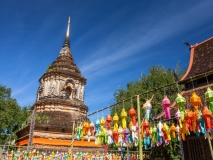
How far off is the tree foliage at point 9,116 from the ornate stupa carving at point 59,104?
3.42ft

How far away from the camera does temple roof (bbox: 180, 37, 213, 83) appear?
13.5 m

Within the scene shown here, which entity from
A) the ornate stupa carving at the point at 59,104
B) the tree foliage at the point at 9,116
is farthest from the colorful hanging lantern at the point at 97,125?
the tree foliage at the point at 9,116

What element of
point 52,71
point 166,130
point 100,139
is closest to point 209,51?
point 166,130

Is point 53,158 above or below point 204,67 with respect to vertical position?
below

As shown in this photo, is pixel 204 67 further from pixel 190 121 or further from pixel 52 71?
pixel 52 71

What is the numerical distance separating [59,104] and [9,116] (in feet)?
18.0

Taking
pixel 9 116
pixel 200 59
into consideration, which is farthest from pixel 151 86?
pixel 9 116

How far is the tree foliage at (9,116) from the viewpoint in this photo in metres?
20.8

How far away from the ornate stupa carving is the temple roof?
11.3 metres

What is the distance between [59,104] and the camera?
2352 centimetres

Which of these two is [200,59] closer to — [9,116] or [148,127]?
[148,127]

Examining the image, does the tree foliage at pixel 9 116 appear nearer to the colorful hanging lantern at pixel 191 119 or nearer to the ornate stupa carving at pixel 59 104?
the ornate stupa carving at pixel 59 104

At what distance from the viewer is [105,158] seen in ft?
48.9

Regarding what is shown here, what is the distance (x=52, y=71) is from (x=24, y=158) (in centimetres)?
1388
